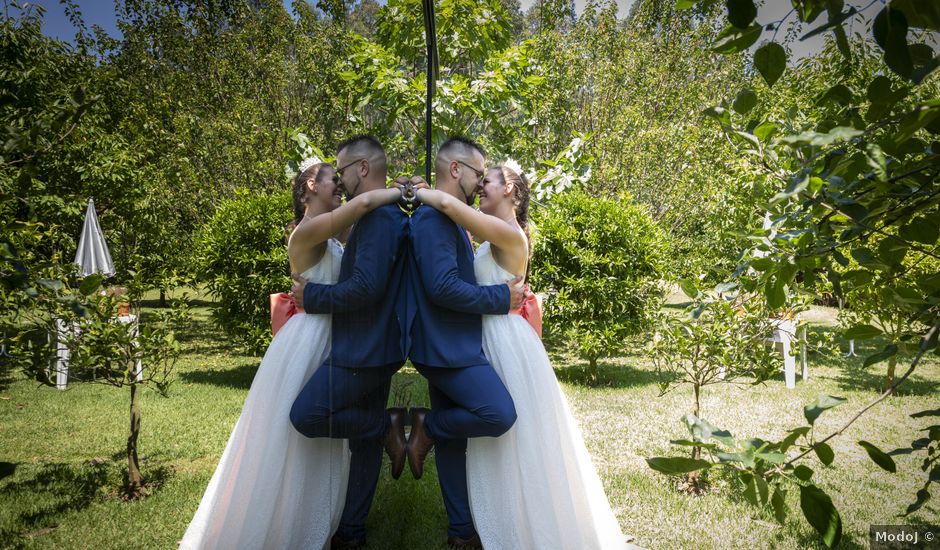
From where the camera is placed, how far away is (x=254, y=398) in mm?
2146

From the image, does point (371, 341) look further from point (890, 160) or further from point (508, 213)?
point (890, 160)

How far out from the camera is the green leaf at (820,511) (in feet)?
2.55

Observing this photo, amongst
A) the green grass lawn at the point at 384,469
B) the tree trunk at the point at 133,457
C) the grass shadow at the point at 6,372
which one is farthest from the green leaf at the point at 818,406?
the tree trunk at the point at 133,457

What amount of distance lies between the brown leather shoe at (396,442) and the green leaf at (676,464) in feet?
5.80

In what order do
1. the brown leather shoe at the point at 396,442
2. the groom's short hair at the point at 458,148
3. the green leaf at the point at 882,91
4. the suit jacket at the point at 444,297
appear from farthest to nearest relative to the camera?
the brown leather shoe at the point at 396,442 → the suit jacket at the point at 444,297 → the groom's short hair at the point at 458,148 → the green leaf at the point at 882,91

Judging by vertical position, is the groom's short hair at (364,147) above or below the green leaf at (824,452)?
above

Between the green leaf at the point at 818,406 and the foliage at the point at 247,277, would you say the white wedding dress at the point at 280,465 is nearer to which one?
the green leaf at the point at 818,406

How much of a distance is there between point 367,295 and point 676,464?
1379 mm

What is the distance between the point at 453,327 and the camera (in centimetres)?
236

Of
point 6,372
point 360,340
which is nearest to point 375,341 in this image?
point 360,340

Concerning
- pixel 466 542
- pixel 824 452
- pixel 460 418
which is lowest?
pixel 466 542

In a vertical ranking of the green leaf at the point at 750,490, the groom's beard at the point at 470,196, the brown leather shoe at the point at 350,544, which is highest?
the groom's beard at the point at 470,196

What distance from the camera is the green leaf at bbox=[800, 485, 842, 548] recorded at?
0.78 m

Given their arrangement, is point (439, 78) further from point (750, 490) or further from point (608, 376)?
point (608, 376)
